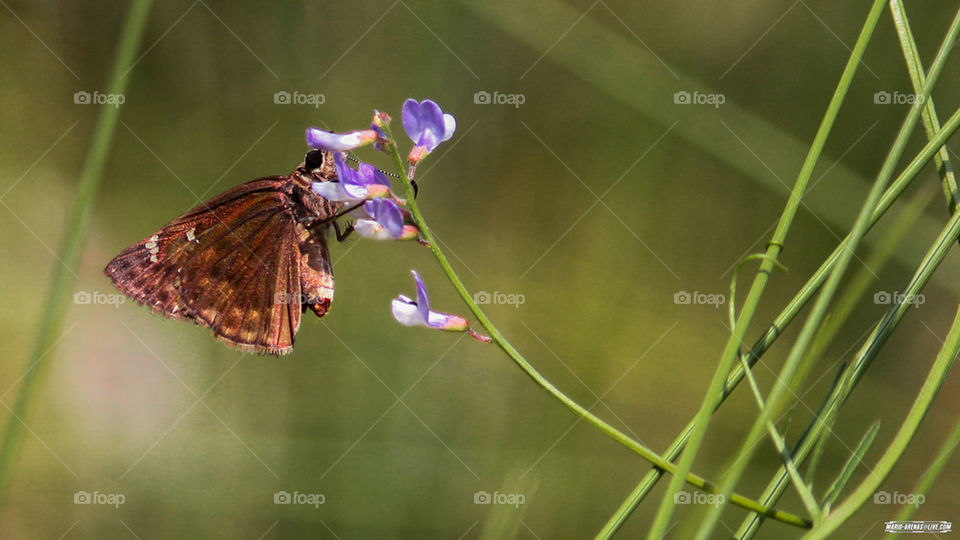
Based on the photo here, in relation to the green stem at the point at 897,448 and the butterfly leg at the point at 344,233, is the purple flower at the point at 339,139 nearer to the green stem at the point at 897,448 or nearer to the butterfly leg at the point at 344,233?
the butterfly leg at the point at 344,233

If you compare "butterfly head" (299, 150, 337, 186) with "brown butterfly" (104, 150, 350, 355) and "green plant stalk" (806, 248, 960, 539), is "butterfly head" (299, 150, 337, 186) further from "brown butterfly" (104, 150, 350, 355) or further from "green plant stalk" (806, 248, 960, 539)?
"green plant stalk" (806, 248, 960, 539)

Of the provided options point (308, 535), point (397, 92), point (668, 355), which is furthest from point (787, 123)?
point (308, 535)

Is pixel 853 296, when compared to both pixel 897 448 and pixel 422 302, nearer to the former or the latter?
pixel 897 448

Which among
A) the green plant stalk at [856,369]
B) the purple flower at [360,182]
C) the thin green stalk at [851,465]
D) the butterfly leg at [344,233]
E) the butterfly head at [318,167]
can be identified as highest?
the butterfly head at [318,167]

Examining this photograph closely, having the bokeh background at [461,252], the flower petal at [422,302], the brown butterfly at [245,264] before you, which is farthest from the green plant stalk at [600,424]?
the bokeh background at [461,252]

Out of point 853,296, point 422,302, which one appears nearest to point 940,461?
point 853,296

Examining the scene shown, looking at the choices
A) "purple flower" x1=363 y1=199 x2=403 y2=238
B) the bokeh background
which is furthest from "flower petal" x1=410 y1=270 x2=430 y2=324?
the bokeh background
